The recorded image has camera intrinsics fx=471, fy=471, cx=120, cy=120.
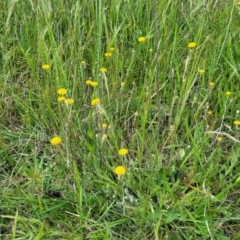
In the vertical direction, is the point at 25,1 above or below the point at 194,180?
above

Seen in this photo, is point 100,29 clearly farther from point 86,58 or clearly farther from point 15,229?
point 15,229

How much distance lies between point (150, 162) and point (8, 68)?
67 cm

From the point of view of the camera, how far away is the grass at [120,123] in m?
1.22

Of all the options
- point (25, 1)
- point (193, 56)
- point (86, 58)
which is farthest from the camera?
point (25, 1)

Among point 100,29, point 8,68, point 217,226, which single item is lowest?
point 217,226

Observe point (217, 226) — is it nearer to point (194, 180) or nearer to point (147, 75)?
point (194, 180)

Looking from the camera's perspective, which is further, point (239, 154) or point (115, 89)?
point (115, 89)

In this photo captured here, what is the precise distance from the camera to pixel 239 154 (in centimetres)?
133

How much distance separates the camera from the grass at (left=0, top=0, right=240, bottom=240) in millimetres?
1218

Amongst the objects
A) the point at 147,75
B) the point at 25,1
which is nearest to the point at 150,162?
the point at 147,75

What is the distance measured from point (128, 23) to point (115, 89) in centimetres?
38

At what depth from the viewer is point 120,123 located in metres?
1.46

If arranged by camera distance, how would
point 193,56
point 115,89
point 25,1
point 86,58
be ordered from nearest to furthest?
point 115,89
point 193,56
point 86,58
point 25,1

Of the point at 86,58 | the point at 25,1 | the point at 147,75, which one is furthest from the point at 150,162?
the point at 25,1
